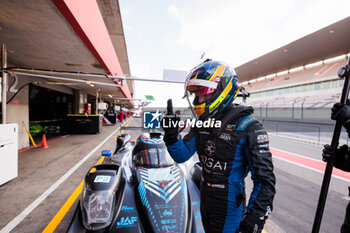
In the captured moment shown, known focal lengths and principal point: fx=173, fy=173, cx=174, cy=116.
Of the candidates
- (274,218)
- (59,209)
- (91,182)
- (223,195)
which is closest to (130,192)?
(91,182)

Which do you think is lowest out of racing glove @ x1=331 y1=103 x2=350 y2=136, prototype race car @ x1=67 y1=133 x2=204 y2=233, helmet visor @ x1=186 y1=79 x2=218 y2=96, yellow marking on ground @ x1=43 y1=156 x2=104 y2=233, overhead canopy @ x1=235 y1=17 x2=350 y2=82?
yellow marking on ground @ x1=43 y1=156 x2=104 y2=233

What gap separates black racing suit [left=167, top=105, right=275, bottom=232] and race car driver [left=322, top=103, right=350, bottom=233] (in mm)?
762

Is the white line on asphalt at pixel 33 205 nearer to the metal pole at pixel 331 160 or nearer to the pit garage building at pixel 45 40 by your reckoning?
the pit garage building at pixel 45 40

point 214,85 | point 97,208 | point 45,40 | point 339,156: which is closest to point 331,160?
point 339,156

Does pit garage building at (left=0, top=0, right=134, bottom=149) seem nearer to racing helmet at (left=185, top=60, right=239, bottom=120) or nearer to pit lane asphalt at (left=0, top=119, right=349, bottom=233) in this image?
pit lane asphalt at (left=0, top=119, right=349, bottom=233)

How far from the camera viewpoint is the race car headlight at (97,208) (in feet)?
5.14

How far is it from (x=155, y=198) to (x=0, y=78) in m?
5.06

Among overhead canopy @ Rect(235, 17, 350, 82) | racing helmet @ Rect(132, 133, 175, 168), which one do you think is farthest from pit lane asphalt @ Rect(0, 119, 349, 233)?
overhead canopy @ Rect(235, 17, 350, 82)

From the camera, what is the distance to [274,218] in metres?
→ 2.84

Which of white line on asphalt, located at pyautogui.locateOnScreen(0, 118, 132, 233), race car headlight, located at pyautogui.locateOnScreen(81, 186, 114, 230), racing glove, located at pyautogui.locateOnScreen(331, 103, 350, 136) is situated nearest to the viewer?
racing glove, located at pyautogui.locateOnScreen(331, 103, 350, 136)

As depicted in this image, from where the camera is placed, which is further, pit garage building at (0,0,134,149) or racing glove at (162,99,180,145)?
pit garage building at (0,0,134,149)

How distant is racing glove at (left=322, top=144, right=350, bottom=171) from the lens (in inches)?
64.2

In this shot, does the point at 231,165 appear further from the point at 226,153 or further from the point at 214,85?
the point at 214,85

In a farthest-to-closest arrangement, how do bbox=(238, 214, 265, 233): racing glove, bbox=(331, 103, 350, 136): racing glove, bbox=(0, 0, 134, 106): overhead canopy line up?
bbox=(0, 0, 134, 106): overhead canopy
bbox=(331, 103, 350, 136): racing glove
bbox=(238, 214, 265, 233): racing glove
